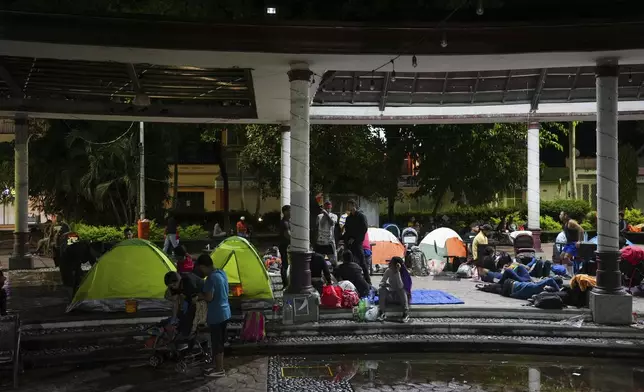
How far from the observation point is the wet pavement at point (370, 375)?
22.6ft

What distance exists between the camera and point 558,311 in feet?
31.5

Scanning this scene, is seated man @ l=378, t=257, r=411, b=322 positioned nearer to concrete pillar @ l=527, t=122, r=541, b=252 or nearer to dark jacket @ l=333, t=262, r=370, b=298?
dark jacket @ l=333, t=262, r=370, b=298

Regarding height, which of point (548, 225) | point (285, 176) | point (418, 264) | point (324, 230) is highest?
point (285, 176)

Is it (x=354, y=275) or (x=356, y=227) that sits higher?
(x=356, y=227)

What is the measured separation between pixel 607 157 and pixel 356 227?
4.67 meters

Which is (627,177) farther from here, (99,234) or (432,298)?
(99,234)

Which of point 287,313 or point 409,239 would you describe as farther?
point 409,239

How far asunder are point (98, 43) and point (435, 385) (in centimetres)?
668

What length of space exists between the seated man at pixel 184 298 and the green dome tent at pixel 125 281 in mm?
2634

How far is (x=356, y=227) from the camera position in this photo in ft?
37.6

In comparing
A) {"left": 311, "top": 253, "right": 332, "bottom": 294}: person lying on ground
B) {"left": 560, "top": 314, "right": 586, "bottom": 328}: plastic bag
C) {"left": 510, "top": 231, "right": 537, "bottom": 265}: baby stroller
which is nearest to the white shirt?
{"left": 311, "top": 253, "right": 332, "bottom": 294}: person lying on ground

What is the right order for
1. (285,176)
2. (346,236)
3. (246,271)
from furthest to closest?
(285,176), (346,236), (246,271)

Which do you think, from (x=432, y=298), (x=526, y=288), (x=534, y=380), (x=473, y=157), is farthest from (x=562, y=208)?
(x=534, y=380)

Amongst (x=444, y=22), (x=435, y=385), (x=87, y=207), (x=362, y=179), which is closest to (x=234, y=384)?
(x=435, y=385)
